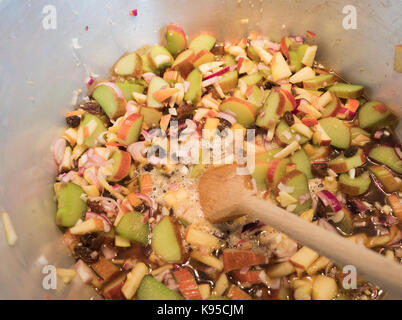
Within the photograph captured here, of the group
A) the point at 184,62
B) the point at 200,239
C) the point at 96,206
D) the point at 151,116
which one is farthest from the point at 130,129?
the point at 200,239

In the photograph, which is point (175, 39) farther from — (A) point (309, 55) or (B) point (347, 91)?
(B) point (347, 91)

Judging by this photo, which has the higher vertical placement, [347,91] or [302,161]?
[347,91]

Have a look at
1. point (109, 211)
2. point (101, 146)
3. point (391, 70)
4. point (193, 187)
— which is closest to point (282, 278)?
point (193, 187)

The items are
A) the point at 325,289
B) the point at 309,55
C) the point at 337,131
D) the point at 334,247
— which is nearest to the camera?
the point at 334,247

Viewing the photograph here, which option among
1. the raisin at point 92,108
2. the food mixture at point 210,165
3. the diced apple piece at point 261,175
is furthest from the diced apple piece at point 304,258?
the raisin at point 92,108

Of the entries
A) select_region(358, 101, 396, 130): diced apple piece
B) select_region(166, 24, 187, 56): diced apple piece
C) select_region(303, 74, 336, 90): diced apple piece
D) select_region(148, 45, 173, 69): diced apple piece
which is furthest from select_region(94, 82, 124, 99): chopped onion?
select_region(358, 101, 396, 130): diced apple piece

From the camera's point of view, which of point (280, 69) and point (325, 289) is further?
point (280, 69)

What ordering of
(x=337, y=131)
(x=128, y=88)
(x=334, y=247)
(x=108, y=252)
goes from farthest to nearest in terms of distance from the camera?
(x=128, y=88) < (x=337, y=131) < (x=108, y=252) < (x=334, y=247)

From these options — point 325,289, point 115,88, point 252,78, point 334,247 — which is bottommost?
point 325,289
